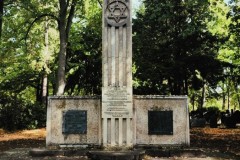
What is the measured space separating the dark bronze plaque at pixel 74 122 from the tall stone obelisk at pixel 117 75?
0.95 metres

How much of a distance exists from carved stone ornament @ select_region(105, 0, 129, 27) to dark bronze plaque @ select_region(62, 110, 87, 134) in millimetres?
3362

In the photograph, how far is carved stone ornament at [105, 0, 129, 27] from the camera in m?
12.2

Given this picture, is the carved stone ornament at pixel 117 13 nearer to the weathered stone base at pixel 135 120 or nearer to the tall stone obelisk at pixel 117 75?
the tall stone obelisk at pixel 117 75

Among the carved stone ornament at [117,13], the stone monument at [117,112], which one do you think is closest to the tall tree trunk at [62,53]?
the stone monument at [117,112]

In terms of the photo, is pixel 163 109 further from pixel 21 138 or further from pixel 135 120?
pixel 21 138

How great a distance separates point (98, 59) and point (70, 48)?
9.20 feet

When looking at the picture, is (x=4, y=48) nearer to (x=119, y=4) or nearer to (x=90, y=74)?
(x=90, y=74)

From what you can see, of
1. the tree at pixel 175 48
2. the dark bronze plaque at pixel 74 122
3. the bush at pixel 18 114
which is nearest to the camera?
the dark bronze plaque at pixel 74 122

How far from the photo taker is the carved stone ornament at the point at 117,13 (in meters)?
12.2

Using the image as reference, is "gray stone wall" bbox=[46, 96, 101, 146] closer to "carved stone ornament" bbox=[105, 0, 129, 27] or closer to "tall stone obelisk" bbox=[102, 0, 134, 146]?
"tall stone obelisk" bbox=[102, 0, 134, 146]

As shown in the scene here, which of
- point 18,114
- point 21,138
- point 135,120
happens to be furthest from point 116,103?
point 18,114

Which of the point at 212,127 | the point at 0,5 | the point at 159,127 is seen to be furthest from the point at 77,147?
the point at 212,127

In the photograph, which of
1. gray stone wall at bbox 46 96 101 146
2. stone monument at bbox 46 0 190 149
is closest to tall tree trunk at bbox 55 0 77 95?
gray stone wall at bbox 46 96 101 146

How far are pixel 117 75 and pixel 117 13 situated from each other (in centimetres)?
217
